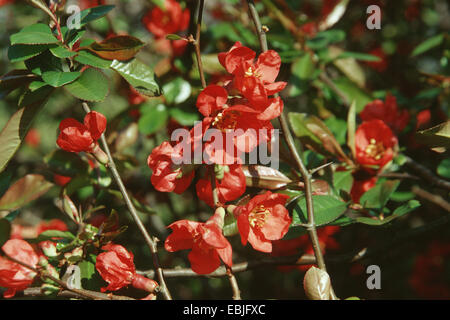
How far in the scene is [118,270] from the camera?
0.78 meters

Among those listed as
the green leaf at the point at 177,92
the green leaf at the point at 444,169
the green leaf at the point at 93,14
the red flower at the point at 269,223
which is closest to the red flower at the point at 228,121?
the red flower at the point at 269,223

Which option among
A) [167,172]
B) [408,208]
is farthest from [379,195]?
[167,172]

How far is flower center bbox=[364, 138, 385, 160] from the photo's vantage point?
1049 mm

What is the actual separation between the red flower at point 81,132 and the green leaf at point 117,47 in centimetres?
14

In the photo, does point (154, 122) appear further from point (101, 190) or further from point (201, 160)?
point (201, 160)

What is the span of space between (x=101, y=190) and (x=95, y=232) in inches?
7.5

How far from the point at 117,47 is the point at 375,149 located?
684mm

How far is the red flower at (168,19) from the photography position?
4.42ft

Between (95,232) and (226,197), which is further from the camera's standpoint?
(95,232)

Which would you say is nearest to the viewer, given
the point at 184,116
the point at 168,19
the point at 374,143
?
the point at 374,143

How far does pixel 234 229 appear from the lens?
782mm

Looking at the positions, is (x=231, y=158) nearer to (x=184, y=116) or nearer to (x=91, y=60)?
(x=91, y=60)

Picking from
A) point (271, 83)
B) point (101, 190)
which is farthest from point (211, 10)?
point (271, 83)

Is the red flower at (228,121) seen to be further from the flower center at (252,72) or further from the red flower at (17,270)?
the red flower at (17,270)
